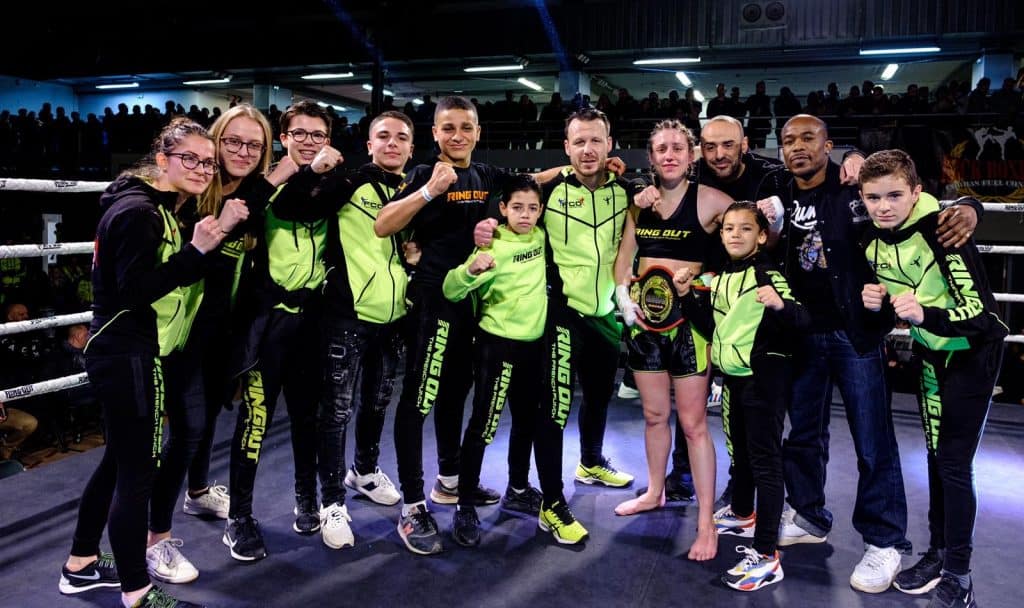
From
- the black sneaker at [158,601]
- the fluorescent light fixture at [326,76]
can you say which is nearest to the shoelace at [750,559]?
the black sneaker at [158,601]

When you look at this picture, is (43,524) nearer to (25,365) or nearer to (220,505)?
(220,505)

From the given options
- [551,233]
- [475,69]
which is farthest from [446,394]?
[475,69]

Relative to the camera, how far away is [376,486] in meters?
3.28

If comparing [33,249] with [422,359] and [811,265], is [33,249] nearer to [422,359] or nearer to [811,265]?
[422,359]

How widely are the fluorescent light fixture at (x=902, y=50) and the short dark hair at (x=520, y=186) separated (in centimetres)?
1417

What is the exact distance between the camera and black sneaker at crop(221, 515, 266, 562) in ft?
8.66

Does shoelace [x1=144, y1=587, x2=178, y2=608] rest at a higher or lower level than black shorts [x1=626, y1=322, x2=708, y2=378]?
lower

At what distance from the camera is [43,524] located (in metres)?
2.85

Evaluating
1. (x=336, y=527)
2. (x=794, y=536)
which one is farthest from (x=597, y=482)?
(x=336, y=527)

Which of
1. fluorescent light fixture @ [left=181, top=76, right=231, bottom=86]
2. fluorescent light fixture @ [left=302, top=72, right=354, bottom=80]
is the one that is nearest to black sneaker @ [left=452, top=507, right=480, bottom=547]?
fluorescent light fixture @ [left=302, top=72, right=354, bottom=80]

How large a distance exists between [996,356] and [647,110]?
11.2 meters

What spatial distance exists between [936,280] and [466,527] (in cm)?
195

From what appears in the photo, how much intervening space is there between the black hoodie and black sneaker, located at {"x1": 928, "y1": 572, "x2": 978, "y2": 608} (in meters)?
2.65

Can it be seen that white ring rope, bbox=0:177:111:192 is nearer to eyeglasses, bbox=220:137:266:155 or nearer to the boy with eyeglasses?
eyeglasses, bbox=220:137:266:155
